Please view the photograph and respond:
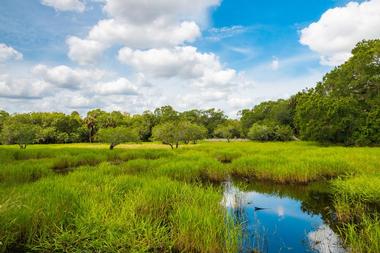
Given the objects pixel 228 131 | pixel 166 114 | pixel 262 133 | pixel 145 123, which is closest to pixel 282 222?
pixel 262 133

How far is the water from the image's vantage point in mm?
7660

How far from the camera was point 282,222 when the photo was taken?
1005 cm

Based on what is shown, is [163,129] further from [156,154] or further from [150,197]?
[150,197]

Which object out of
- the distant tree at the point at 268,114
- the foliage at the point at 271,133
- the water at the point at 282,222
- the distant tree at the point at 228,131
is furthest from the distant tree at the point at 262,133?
the water at the point at 282,222

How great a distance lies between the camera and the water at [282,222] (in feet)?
25.1

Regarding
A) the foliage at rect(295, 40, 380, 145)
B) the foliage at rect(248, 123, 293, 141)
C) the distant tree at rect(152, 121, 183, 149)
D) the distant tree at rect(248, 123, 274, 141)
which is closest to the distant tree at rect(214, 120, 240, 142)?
the distant tree at rect(248, 123, 274, 141)

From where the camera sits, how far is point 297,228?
9406 millimetres

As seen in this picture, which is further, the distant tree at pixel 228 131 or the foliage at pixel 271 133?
the distant tree at pixel 228 131

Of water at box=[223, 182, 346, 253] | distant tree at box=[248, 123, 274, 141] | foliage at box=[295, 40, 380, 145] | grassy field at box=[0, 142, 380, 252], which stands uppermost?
foliage at box=[295, 40, 380, 145]

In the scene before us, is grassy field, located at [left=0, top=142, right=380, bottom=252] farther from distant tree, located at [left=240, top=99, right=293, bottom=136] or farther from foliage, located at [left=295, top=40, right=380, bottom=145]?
distant tree, located at [left=240, top=99, right=293, bottom=136]

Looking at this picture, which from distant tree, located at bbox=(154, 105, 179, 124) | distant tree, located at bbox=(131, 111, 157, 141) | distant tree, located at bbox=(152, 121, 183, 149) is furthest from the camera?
distant tree, located at bbox=(154, 105, 179, 124)

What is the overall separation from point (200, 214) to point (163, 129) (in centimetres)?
3963

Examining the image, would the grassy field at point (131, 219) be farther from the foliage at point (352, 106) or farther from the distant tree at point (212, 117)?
the distant tree at point (212, 117)

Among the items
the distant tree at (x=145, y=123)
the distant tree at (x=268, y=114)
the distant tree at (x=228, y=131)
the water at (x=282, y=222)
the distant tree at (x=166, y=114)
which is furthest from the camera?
the distant tree at (x=166, y=114)
